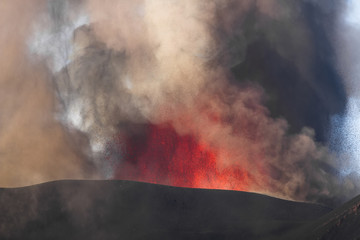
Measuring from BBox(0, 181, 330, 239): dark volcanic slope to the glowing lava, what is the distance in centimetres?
159

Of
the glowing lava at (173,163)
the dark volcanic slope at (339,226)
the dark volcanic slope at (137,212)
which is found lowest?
the dark volcanic slope at (339,226)

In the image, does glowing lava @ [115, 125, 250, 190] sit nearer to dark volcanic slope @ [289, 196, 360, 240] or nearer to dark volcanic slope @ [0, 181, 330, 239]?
dark volcanic slope @ [0, 181, 330, 239]

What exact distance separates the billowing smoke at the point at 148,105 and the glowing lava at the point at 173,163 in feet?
0.20

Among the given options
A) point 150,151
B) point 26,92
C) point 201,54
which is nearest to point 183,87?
point 201,54

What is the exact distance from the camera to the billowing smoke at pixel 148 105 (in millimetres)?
30812

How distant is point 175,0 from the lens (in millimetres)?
31797

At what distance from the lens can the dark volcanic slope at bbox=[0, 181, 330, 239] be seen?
24.5 meters

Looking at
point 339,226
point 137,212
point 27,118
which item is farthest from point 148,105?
point 339,226

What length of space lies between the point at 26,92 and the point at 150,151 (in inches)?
309

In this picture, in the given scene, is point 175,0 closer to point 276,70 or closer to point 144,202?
point 276,70

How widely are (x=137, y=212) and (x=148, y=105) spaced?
722 cm

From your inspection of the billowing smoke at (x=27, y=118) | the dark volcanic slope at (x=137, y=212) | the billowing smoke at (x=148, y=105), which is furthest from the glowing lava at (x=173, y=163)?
the billowing smoke at (x=27, y=118)

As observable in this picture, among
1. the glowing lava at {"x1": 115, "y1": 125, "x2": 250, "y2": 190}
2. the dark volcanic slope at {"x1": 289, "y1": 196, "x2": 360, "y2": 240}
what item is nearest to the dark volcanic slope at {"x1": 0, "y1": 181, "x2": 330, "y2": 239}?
the glowing lava at {"x1": 115, "y1": 125, "x2": 250, "y2": 190}

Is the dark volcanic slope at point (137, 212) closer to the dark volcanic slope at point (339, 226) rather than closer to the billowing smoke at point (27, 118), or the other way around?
the billowing smoke at point (27, 118)
